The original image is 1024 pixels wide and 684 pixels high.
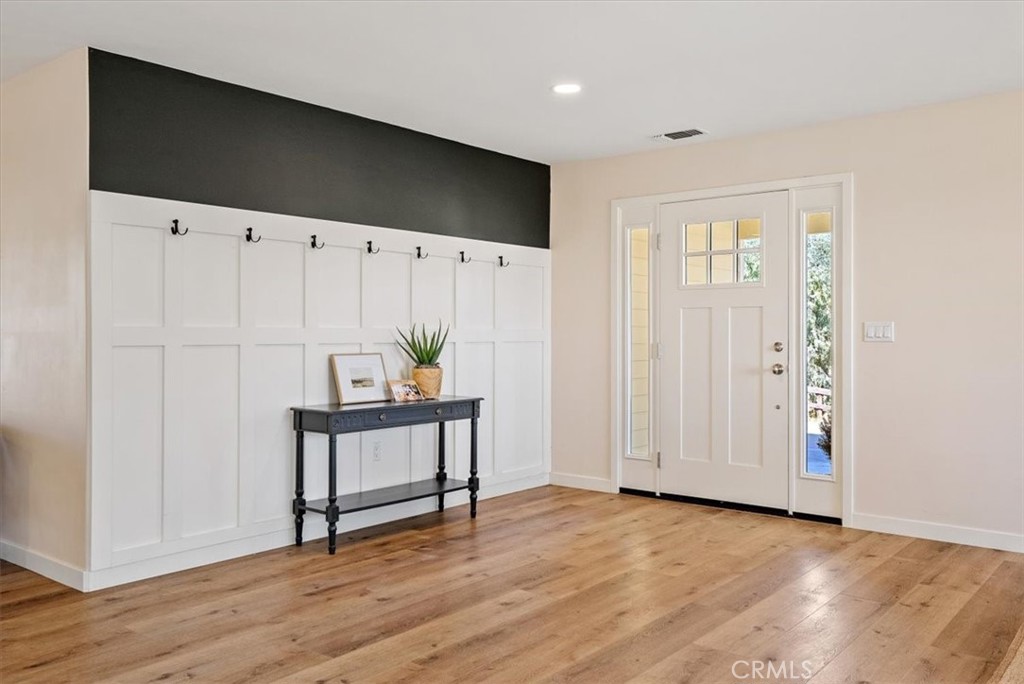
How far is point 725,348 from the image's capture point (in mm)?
5418

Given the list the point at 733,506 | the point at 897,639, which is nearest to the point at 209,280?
the point at 897,639

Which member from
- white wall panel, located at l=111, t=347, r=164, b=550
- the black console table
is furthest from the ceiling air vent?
white wall panel, located at l=111, t=347, r=164, b=550

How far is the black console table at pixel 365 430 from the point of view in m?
4.27

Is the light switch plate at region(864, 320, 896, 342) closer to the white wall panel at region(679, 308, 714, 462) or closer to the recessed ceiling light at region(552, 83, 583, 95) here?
the white wall panel at region(679, 308, 714, 462)

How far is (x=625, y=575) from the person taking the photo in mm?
3912

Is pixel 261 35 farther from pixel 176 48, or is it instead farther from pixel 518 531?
pixel 518 531

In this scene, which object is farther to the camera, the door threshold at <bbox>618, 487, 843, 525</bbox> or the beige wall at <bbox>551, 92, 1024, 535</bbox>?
the door threshold at <bbox>618, 487, 843, 525</bbox>

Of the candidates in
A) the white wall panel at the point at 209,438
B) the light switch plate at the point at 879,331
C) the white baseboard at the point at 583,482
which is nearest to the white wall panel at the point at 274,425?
the white wall panel at the point at 209,438

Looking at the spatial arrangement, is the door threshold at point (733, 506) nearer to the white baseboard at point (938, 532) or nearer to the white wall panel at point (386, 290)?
the white baseboard at point (938, 532)

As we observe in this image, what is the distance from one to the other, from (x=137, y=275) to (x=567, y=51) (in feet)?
7.33

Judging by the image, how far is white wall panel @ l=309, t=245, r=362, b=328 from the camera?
4578mm

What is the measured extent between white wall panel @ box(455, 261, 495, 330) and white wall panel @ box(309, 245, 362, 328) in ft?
2.83

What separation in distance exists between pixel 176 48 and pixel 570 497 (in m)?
3.74

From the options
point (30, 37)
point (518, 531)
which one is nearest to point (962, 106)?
point (518, 531)
